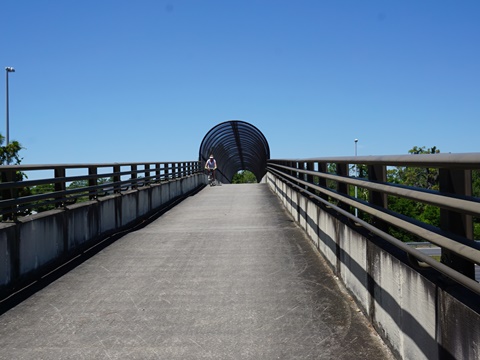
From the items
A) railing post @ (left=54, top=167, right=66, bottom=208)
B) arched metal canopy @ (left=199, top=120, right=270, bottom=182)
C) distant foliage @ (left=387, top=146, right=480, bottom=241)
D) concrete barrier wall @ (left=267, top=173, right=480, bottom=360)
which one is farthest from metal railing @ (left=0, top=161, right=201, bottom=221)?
distant foliage @ (left=387, top=146, right=480, bottom=241)

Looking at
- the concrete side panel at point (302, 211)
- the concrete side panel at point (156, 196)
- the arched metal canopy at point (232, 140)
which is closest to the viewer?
the concrete side panel at point (302, 211)

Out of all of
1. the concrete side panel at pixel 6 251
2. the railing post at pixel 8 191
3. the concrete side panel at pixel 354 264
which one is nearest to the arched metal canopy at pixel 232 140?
the railing post at pixel 8 191

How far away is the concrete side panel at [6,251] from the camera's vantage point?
729 centimetres

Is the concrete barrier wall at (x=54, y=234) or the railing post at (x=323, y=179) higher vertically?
the railing post at (x=323, y=179)

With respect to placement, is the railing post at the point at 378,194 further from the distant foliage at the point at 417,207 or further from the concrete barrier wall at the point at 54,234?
the distant foliage at the point at 417,207

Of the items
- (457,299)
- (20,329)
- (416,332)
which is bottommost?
(20,329)

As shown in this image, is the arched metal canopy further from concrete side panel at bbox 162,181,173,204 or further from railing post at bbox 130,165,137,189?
railing post at bbox 130,165,137,189

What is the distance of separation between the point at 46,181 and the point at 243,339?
214 inches

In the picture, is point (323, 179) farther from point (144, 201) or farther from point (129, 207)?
point (144, 201)

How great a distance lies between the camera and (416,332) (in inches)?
165

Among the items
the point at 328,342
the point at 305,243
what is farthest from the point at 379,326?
the point at 305,243

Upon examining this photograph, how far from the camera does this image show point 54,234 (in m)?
9.15

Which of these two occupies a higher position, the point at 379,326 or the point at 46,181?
the point at 46,181

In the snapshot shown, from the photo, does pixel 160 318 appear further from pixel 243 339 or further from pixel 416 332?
pixel 416 332
